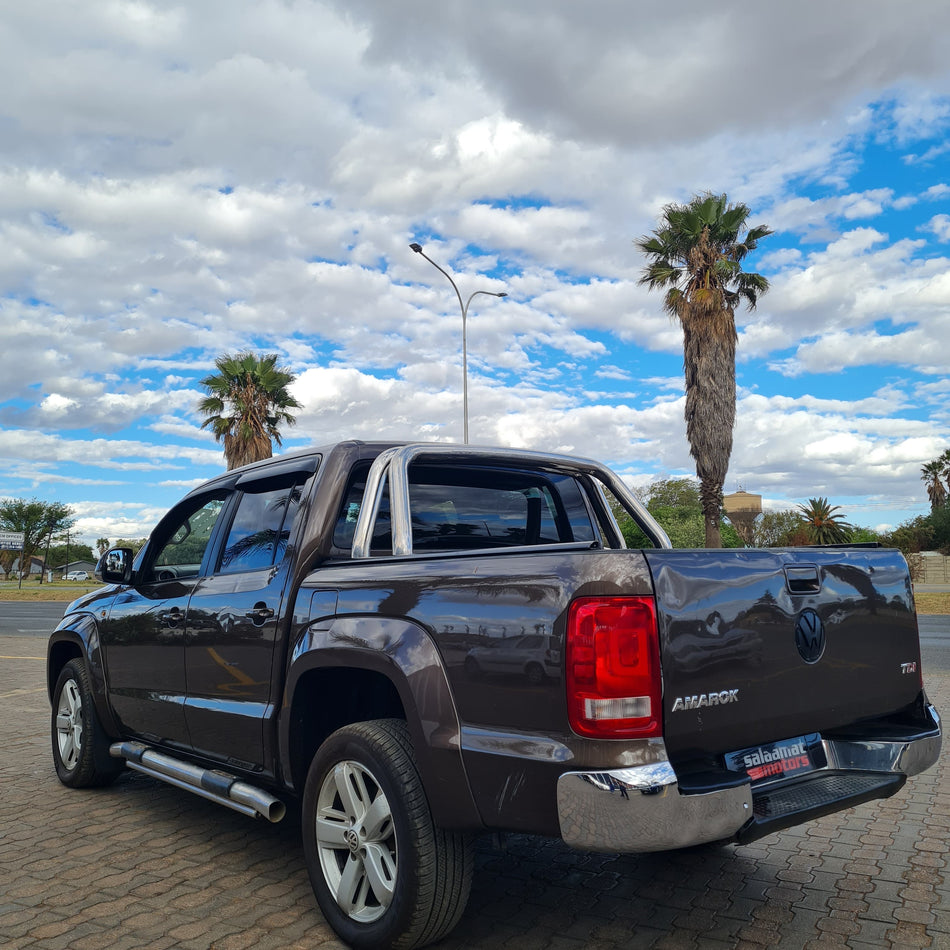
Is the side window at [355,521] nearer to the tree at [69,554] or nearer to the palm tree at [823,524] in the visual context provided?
the palm tree at [823,524]

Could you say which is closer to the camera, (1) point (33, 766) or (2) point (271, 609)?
(2) point (271, 609)

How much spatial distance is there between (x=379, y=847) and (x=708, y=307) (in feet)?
83.2

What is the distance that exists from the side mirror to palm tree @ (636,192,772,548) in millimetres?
22770

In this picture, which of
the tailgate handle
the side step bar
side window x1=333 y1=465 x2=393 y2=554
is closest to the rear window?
side window x1=333 y1=465 x2=393 y2=554

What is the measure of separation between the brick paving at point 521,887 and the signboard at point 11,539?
9131 centimetres

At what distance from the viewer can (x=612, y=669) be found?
2646mm

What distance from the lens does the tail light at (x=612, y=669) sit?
2.64 m

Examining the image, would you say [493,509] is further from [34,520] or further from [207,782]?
[34,520]

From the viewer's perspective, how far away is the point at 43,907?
148 inches

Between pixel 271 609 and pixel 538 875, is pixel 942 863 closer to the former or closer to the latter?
pixel 538 875

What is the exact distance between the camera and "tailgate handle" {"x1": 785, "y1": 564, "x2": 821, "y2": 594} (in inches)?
122

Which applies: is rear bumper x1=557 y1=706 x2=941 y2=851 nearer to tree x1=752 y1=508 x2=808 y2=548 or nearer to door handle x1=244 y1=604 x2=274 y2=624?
door handle x1=244 y1=604 x2=274 y2=624

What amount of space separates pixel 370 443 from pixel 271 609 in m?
0.83

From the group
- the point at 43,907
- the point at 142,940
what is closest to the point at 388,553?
the point at 142,940
